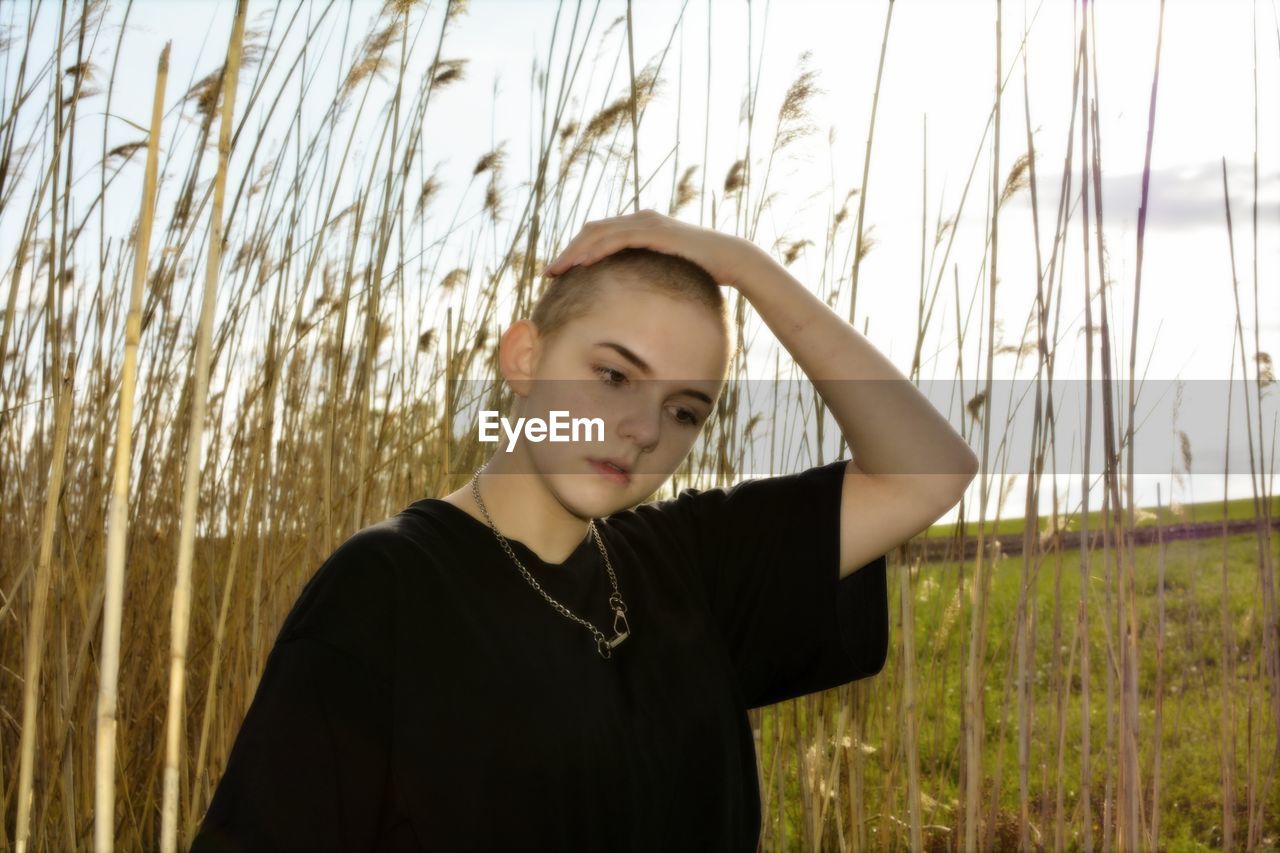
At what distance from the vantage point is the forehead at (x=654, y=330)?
100cm

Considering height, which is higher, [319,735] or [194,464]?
[194,464]

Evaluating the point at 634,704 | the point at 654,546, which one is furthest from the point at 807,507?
the point at 634,704

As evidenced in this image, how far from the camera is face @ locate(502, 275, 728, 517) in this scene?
975 millimetres

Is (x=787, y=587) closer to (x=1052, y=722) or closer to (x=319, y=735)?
(x=319, y=735)

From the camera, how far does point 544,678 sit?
35.4 inches

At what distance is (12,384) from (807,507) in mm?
1259

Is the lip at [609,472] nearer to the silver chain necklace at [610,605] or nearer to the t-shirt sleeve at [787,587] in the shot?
the silver chain necklace at [610,605]

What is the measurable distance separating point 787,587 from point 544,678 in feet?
1.14

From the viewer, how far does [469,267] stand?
221 centimetres

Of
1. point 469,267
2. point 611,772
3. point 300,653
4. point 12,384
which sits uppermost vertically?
point 469,267

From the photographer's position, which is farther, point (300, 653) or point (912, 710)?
point (912, 710)

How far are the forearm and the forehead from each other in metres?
0.10

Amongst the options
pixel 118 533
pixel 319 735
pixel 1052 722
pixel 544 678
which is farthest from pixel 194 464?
pixel 1052 722

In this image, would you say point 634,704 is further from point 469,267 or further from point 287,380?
point 469,267
